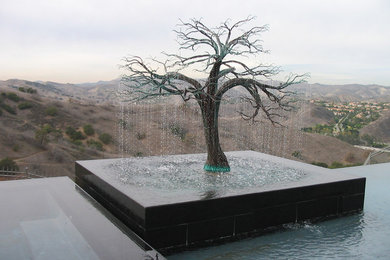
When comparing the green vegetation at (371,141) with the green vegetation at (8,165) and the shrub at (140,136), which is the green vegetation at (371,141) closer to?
the shrub at (140,136)

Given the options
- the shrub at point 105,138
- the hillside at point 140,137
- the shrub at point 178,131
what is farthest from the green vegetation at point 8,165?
the shrub at point 178,131

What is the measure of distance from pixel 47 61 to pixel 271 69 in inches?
386

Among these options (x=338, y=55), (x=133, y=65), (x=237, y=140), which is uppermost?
(x=338, y=55)

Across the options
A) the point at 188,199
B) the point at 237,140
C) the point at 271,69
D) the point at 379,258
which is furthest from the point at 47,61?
the point at 379,258

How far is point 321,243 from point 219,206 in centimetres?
111

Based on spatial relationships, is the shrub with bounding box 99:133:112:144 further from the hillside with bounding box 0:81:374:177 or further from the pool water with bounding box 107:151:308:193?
the pool water with bounding box 107:151:308:193

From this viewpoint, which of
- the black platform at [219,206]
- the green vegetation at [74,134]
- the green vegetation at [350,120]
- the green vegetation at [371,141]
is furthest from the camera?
the green vegetation at [350,120]

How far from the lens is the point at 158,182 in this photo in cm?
460

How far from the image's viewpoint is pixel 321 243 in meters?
4.01

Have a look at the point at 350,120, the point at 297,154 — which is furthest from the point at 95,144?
the point at 350,120

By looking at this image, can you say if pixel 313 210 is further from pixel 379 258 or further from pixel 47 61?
pixel 47 61

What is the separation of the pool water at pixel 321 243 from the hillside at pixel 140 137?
30.9 feet

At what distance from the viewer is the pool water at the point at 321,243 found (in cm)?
368

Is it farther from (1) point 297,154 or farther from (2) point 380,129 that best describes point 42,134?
(2) point 380,129
